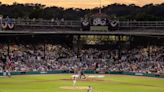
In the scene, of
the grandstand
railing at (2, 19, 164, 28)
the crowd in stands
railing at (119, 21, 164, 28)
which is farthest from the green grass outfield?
railing at (2, 19, 164, 28)

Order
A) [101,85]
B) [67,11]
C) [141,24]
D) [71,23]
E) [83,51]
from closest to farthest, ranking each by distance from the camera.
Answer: [101,85] → [141,24] → [71,23] → [83,51] → [67,11]

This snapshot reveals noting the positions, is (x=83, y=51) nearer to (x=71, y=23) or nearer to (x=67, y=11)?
(x=71, y=23)

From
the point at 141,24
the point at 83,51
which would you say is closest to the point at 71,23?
the point at 83,51

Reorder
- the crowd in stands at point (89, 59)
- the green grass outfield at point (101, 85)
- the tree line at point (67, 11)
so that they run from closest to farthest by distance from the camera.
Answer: the green grass outfield at point (101, 85) < the crowd in stands at point (89, 59) < the tree line at point (67, 11)

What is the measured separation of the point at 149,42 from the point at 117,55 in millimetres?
7569

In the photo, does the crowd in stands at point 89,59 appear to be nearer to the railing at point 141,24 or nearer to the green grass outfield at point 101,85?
the railing at point 141,24

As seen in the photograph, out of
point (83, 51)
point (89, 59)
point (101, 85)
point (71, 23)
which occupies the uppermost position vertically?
point (71, 23)

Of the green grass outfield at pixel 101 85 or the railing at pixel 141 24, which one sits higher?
the railing at pixel 141 24

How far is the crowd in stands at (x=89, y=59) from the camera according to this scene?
82562mm

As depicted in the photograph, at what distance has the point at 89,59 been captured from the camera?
88.5 m

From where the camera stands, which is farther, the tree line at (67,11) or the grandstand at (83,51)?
the tree line at (67,11)

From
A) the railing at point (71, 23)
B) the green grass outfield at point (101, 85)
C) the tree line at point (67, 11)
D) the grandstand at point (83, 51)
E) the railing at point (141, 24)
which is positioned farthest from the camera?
the tree line at point (67, 11)

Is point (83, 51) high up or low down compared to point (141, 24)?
down

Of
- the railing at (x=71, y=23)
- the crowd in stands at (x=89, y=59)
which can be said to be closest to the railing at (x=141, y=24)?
the railing at (x=71, y=23)
